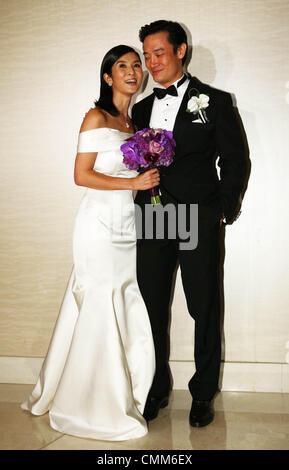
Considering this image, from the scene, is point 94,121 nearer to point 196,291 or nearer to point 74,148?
point 74,148

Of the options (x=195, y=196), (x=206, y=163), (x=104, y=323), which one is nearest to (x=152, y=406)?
(x=104, y=323)

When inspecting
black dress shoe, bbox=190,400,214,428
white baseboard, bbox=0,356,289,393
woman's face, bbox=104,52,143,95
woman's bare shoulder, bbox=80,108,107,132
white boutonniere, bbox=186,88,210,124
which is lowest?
white baseboard, bbox=0,356,289,393

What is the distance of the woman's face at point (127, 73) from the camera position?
9.87 ft

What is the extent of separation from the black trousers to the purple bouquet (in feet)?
1.58

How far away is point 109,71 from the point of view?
3066mm

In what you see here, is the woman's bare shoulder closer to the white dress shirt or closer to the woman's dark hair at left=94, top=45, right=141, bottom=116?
the woman's dark hair at left=94, top=45, right=141, bottom=116

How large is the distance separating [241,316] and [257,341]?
19 cm

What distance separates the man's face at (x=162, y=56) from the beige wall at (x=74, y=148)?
49 centimetres

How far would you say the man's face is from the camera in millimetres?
3080

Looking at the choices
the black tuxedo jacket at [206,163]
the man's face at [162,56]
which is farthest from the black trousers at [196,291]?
the man's face at [162,56]

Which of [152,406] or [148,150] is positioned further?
[152,406]

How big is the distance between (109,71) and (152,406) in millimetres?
1923

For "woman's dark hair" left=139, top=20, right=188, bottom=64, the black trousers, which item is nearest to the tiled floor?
the black trousers

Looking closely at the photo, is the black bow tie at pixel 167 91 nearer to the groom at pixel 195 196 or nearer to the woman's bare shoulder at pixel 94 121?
the groom at pixel 195 196
